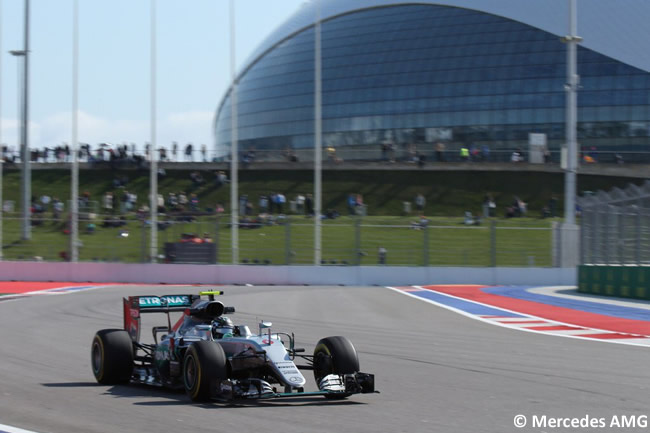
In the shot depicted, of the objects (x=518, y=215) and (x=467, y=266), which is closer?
(x=467, y=266)

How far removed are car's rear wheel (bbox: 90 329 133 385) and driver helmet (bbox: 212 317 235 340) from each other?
1.09m

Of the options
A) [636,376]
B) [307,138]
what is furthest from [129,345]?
[307,138]

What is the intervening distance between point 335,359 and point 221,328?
1.26 meters

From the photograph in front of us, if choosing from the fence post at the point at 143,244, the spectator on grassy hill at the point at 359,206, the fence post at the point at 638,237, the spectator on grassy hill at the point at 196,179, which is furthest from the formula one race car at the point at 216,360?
the spectator on grassy hill at the point at 196,179

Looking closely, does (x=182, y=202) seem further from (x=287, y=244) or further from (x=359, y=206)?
(x=287, y=244)

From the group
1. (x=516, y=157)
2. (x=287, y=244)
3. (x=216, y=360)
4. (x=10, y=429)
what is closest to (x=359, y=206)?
(x=516, y=157)

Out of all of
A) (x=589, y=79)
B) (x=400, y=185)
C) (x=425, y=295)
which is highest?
(x=589, y=79)

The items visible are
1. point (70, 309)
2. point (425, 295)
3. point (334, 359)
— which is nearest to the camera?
point (334, 359)

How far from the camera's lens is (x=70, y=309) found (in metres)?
19.6

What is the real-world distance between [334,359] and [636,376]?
11.6 ft

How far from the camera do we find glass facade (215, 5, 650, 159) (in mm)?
65875

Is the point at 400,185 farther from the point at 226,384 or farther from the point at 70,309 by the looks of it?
the point at 226,384

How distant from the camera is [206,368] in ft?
27.0

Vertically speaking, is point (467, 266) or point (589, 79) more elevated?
point (589, 79)
